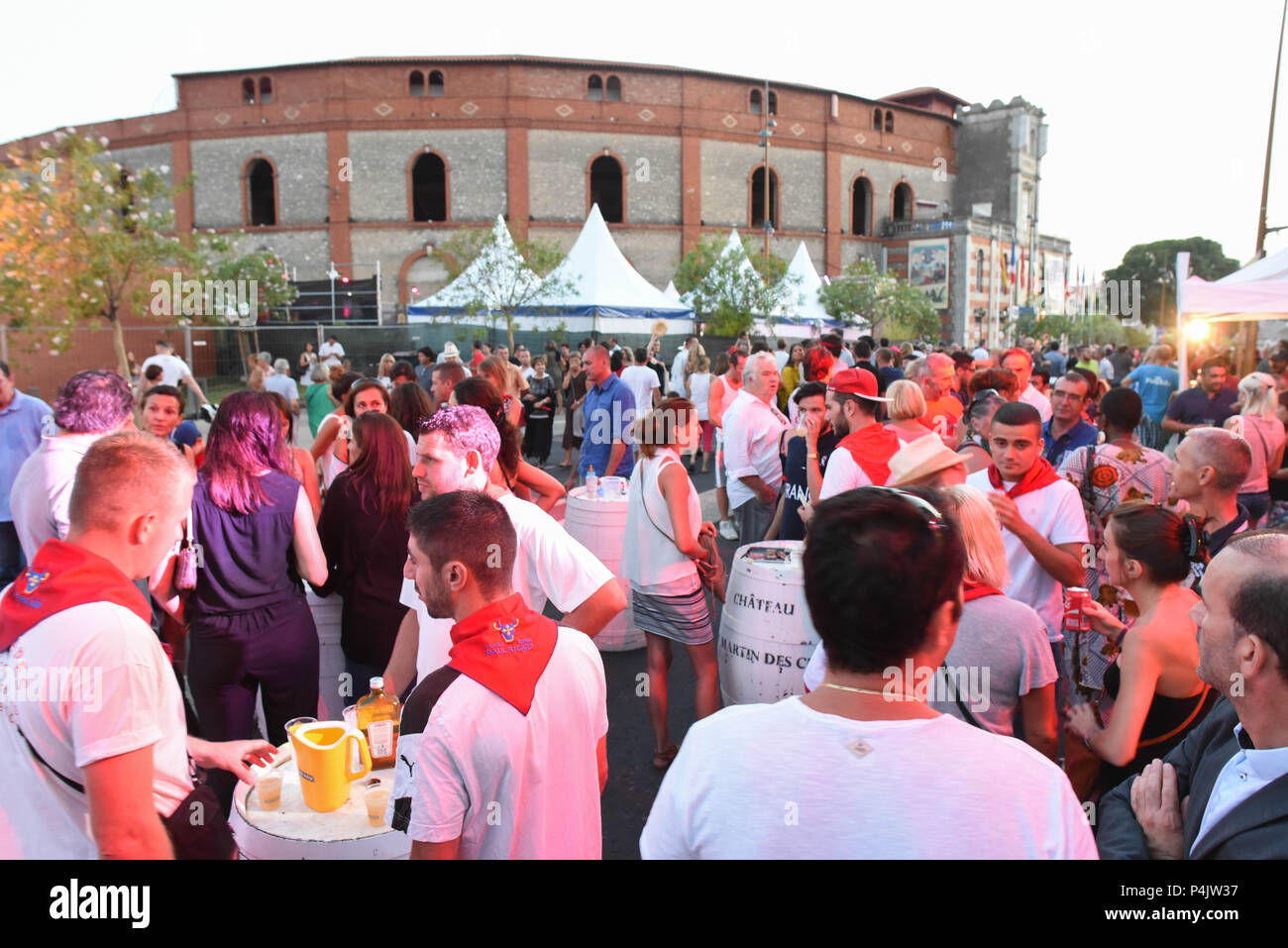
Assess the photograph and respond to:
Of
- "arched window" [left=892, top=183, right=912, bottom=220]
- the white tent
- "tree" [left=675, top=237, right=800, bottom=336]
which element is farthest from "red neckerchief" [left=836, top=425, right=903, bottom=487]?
"arched window" [left=892, top=183, right=912, bottom=220]

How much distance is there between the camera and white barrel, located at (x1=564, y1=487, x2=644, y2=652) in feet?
19.7

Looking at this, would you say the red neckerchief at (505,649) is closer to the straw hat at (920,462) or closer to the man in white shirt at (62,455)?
the straw hat at (920,462)

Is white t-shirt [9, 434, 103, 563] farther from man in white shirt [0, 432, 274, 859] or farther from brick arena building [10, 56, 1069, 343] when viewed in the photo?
brick arena building [10, 56, 1069, 343]

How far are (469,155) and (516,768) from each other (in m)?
37.9

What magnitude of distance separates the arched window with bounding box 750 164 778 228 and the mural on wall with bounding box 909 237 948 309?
805 cm

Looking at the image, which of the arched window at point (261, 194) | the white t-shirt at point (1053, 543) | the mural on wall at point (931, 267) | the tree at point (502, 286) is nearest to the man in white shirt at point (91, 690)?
the white t-shirt at point (1053, 543)

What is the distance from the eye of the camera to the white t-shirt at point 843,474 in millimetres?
4426

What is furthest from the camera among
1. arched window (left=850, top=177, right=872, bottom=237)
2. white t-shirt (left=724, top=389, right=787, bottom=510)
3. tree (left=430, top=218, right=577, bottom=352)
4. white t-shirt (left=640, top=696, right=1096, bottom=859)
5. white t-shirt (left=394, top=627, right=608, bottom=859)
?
arched window (left=850, top=177, right=872, bottom=237)

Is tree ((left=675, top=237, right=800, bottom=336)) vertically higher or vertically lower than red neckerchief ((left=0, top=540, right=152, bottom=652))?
higher

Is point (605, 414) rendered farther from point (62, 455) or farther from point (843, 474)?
point (62, 455)
